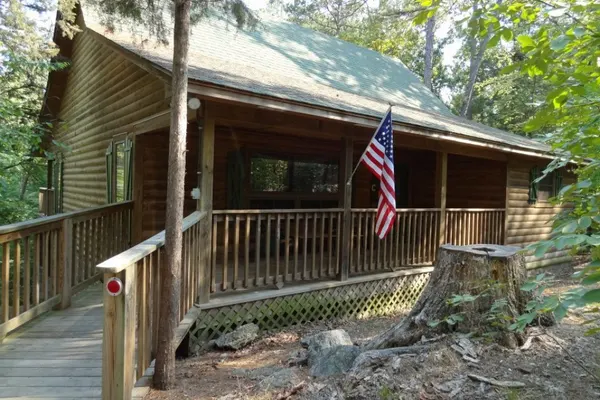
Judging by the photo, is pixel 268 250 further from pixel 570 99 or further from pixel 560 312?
pixel 560 312

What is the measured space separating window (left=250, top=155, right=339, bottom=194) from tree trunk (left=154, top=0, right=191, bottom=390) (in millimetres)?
4719

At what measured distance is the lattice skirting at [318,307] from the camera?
204 inches

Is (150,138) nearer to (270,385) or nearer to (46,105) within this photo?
(270,385)

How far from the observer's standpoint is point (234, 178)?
8031mm

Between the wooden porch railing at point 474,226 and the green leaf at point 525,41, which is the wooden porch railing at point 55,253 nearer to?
the green leaf at point 525,41

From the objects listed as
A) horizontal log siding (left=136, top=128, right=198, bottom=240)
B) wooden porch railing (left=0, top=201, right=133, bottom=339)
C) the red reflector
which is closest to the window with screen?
horizontal log siding (left=136, top=128, right=198, bottom=240)

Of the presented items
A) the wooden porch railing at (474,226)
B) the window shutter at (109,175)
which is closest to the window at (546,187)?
the wooden porch railing at (474,226)

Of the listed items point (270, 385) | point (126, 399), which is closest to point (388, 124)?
point (270, 385)

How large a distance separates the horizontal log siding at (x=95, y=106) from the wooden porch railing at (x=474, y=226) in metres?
5.76

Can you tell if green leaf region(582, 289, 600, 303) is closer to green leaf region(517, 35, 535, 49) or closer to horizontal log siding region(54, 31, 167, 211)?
green leaf region(517, 35, 535, 49)

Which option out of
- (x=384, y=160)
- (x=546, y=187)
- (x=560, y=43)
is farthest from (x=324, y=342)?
(x=546, y=187)

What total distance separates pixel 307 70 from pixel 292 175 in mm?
2591

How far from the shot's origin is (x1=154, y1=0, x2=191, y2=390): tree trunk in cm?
340

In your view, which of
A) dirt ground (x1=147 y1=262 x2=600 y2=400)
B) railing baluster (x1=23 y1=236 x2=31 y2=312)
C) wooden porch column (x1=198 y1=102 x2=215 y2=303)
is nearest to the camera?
dirt ground (x1=147 y1=262 x2=600 y2=400)
